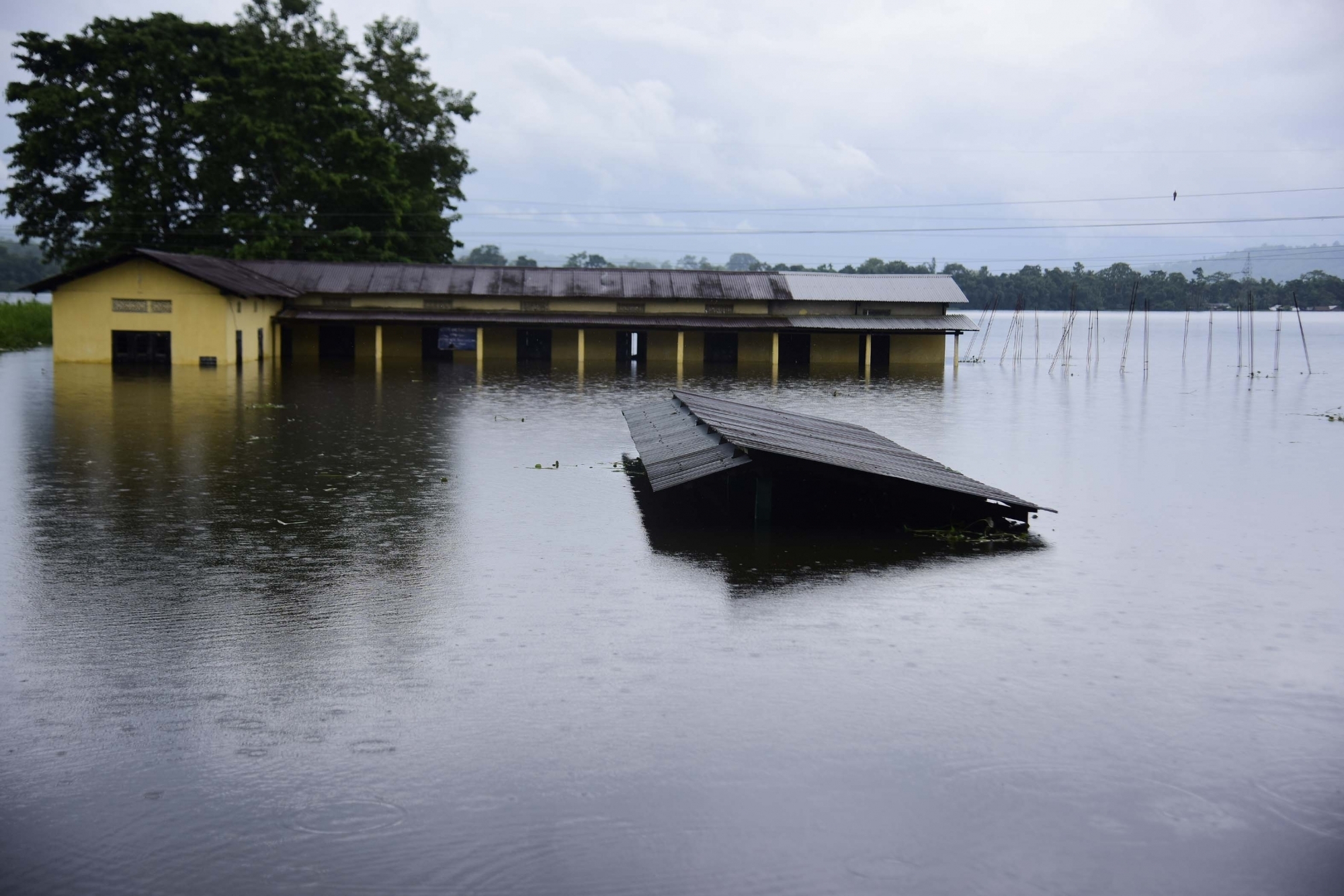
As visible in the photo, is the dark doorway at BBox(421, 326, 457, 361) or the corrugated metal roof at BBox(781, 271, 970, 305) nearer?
the dark doorway at BBox(421, 326, 457, 361)

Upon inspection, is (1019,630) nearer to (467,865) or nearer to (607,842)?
(607,842)

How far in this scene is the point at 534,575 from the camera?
11.0m

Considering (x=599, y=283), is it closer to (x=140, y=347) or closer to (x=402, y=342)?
(x=402, y=342)

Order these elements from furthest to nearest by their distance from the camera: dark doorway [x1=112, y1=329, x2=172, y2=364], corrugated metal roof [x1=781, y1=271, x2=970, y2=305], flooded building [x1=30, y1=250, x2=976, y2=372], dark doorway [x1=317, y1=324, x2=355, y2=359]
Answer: corrugated metal roof [x1=781, y1=271, x2=970, y2=305]
dark doorway [x1=317, y1=324, x2=355, y2=359]
flooded building [x1=30, y1=250, x2=976, y2=372]
dark doorway [x1=112, y1=329, x2=172, y2=364]

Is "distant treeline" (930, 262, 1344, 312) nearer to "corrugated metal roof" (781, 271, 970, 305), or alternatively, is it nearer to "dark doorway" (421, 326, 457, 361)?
"corrugated metal roof" (781, 271, 970, 305)

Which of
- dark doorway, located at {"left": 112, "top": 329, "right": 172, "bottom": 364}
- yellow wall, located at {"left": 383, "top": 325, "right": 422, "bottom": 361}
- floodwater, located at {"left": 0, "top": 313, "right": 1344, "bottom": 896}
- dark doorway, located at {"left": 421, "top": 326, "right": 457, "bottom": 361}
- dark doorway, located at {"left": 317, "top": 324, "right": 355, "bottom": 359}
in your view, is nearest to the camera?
floodwater, located at {"left": 0, "top": 313, "right": 1344, "bottom": 896}

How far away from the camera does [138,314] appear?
4000 cm

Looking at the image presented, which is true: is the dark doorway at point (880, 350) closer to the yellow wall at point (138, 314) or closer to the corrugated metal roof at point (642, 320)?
the corrugated metal roof at point (642, 320)

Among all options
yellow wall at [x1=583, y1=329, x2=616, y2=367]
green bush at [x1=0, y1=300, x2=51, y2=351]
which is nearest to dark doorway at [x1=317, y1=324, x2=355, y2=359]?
yellow wall at [x1=583, y1=329, x2=616, y2=367]

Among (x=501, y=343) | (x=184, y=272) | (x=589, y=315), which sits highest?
(x=184, y=272)

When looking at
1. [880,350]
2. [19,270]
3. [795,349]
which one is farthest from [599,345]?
[19,270]

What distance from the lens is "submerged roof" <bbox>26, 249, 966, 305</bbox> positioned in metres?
48.9

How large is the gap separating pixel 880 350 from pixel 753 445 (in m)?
39.8

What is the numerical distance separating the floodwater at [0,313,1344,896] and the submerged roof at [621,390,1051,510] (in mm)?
776
